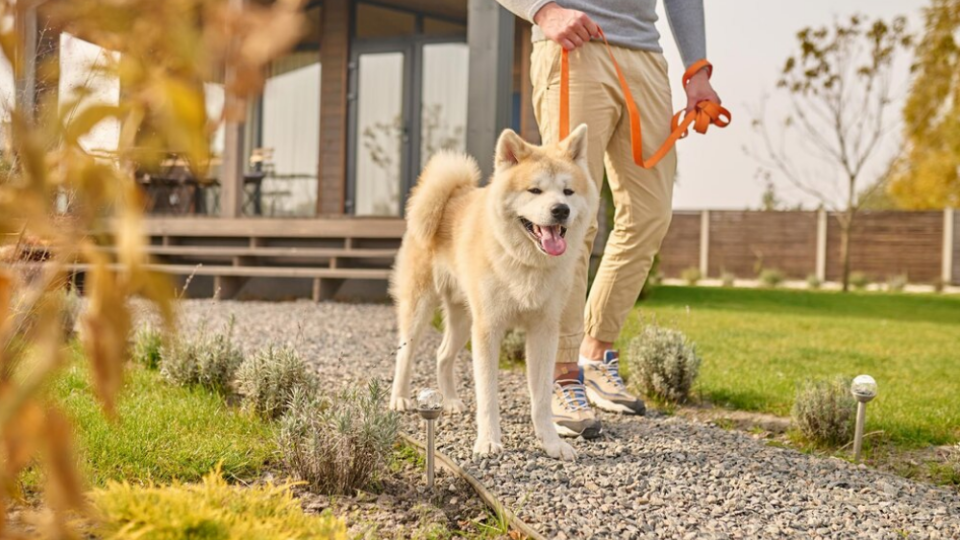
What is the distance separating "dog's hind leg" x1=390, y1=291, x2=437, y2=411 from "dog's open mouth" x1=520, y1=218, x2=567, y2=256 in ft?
2.50

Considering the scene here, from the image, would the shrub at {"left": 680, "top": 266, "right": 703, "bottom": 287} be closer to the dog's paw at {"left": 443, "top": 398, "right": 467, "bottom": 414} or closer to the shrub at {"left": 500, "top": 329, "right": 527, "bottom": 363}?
the shrub at {"left": 500, "top": 329, "right": 527, "bottom": 363}

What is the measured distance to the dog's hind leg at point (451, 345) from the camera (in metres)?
3.39

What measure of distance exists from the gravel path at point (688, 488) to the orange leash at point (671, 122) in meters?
1.14

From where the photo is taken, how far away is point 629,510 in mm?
2213

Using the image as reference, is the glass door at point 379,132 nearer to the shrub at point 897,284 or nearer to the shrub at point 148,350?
the shrub at point 148,350

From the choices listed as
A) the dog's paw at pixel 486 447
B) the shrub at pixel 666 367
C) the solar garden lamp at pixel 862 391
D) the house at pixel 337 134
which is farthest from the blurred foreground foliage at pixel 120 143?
the house at pixel 337 134

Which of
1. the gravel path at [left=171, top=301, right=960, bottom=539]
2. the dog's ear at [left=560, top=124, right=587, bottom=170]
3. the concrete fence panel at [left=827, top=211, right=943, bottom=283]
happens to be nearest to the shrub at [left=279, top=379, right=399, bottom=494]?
the gravel path at [left=171, top=301, right=960, bottom=539]

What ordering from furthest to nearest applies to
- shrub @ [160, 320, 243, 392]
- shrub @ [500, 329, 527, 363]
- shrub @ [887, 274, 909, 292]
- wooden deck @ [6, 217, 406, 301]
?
shrub @ [887, 274, 909, 292], wooden deck @ [6, 217, 406, 301], shrub @ [500, 329, 527, 363], shrub @ [160, 320, 243, 392]

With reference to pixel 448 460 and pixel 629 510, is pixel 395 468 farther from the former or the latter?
pixel 629 510

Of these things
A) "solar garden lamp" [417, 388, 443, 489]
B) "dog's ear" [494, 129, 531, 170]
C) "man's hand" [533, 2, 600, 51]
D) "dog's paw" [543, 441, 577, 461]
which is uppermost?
"man's hand" [533, 2, 600, 51]

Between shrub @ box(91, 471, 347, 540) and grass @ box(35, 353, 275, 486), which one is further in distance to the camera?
grass @ box(35, 353, 275, 486)

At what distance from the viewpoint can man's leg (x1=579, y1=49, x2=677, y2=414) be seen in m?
3.23

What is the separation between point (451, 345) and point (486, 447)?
0.81m

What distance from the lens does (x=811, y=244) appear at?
18531mm
